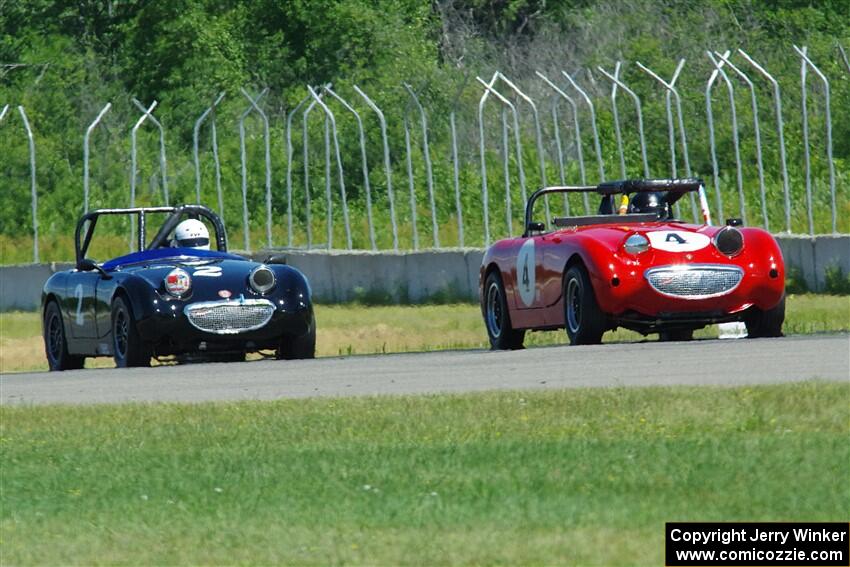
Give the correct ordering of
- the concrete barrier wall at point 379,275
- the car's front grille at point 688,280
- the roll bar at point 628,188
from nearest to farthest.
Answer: the car's front grille at point 688,280 → the roll bar at point 628,188 → the concrete barrier wall at point 379,275

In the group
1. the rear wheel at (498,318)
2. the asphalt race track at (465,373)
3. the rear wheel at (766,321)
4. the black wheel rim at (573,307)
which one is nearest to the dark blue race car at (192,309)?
the asphalt race track at (465,373)

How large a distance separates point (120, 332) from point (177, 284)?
29.1 inches

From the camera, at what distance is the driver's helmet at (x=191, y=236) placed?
55.8 feet

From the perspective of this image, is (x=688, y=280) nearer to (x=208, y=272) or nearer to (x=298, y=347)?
(x=298, y=347)

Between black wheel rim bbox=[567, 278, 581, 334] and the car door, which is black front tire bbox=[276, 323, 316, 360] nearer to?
the car door

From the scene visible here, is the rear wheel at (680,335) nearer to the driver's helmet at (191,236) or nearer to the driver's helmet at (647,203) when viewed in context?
the driver's helmet at (647,203)

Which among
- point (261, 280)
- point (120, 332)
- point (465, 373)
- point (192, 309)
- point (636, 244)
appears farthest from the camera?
point (120, 332)

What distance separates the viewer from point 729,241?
14.3m

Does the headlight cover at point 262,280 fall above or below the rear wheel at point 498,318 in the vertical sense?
above

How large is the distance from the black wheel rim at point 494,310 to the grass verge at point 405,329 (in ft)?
7.01

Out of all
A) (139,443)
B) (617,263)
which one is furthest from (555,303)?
(139,443)

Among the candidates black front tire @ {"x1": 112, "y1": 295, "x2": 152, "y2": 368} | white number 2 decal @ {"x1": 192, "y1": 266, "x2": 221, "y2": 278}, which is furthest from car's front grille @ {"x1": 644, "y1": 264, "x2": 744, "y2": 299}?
black front tire @ {"x1": 112, "y1": 295, "x2": 152, "y2": 368}

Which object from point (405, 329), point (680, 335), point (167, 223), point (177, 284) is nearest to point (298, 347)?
point (177, 284)

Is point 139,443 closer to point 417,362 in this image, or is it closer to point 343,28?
point 417,362
